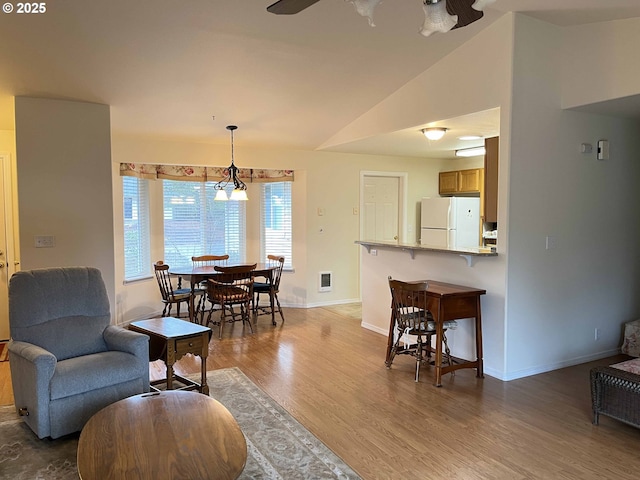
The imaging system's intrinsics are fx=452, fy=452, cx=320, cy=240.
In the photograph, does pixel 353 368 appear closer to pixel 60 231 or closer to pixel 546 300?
pixel 546 300

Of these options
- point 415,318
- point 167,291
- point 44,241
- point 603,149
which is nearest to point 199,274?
point 167,291

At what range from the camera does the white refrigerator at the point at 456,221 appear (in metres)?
6.49

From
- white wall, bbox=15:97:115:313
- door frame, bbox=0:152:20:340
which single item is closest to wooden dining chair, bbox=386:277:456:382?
white wall, bbox=15:97:115:313

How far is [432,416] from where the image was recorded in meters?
3.08

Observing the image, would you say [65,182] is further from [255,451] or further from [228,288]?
[255,451]

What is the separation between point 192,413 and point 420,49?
3.53 meters

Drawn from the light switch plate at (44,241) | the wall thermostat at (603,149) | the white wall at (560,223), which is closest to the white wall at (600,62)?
the white wall at (560,223)

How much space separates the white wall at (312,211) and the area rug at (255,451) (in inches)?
126

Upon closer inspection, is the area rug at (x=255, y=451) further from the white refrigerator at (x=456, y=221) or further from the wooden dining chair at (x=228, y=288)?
the white refrigerator at (x=456, y=221)

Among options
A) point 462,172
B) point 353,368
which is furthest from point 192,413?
point 462,172

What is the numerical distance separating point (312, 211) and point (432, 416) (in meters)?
3.97

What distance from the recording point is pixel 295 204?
6711 mm

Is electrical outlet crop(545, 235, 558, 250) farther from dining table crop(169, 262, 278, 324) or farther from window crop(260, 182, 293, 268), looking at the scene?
window crop(260, 182, 293, 268)

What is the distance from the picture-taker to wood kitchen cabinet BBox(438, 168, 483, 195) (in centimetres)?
669
